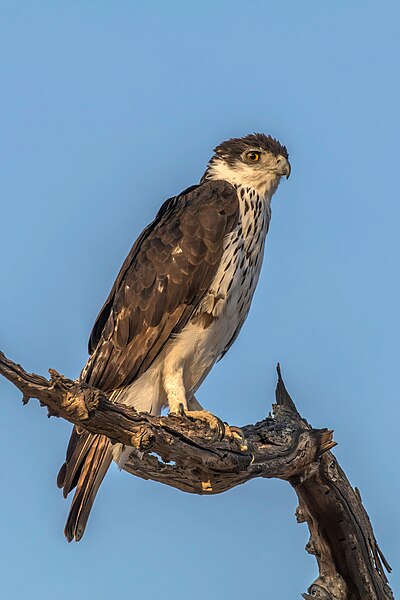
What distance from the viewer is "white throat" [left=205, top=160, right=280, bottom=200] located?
9.20 metres

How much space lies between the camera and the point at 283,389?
865 centimetres

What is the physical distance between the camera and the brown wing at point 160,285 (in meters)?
8.47

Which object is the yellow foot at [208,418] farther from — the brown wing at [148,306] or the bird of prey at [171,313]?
the brown wing at [148,306]

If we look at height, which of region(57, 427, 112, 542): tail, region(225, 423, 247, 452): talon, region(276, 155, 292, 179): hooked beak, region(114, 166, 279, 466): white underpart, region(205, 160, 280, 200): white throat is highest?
region(276, 155, 292, 179): hooked beak

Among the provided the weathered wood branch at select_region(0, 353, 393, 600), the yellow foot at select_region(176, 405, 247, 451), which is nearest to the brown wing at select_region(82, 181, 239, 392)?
the yellow foot at select_region(176, 405, 247, 451)

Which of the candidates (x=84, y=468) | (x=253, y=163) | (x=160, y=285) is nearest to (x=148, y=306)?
(x=160, y=285)

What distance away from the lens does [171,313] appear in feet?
27.8

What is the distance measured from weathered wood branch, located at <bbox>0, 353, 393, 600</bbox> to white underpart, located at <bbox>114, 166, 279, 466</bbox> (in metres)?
0.47

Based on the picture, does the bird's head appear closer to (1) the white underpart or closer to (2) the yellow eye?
(2) the yellow eye

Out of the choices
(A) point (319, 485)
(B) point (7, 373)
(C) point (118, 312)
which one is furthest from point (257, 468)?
(B) point (7, 373)

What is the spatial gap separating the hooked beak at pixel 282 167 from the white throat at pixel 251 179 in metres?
0.06

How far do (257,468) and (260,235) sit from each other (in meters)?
2.10

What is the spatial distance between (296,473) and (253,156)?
307 centimetres

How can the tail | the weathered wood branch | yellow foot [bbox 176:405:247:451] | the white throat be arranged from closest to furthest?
the weathered wood branch → yellow foot [bbox 176:405:247:451] → the tail → the white throat
